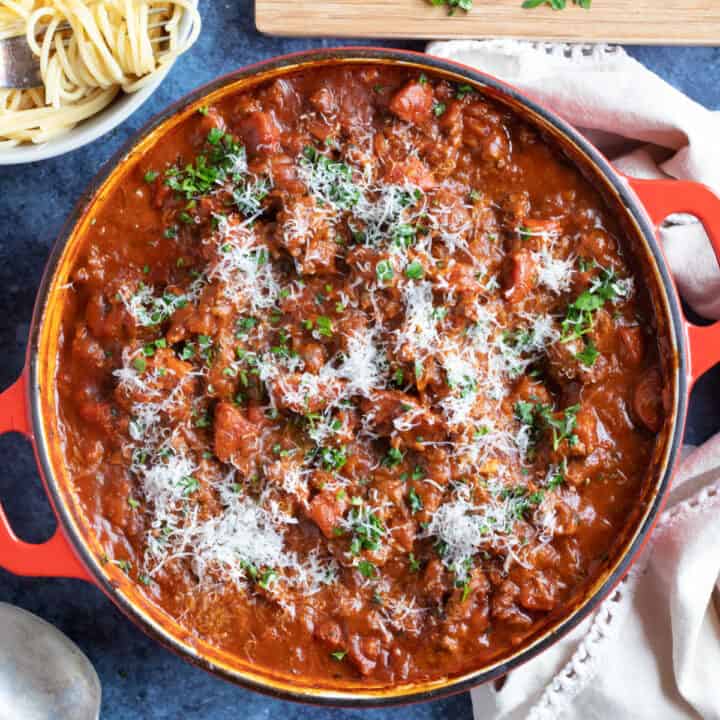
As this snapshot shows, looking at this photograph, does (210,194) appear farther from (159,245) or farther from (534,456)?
(534,456)

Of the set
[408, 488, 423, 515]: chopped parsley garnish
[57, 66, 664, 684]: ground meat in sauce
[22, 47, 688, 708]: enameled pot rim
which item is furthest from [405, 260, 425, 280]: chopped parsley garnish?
[408, 488, 423, 515]: chopped parsley garnish

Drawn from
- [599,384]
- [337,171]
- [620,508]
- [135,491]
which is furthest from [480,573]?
[337,171]

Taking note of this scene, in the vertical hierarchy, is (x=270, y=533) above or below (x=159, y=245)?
below

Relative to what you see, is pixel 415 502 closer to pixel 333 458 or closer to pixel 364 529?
pixel 364 529

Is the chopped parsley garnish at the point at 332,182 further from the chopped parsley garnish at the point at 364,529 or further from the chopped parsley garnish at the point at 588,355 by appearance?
the chopped parsley garnish at the point at 364,529

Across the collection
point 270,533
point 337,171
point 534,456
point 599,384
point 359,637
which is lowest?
point 359,637

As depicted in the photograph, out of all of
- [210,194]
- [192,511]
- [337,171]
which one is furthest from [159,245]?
[192,511]

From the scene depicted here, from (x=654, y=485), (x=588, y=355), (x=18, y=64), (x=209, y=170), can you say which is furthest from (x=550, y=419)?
(x=18, y=64)
